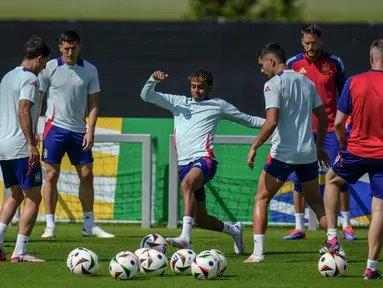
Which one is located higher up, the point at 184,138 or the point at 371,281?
the point at 184,138

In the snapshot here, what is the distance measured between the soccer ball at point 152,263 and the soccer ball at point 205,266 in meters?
0.30

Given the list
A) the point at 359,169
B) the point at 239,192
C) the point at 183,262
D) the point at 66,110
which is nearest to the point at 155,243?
the point at 183,262

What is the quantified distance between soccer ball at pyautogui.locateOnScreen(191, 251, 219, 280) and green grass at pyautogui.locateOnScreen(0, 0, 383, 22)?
25177 millimetres

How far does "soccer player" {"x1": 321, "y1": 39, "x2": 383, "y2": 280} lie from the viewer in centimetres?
871

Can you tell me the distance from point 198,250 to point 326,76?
2.42 meters

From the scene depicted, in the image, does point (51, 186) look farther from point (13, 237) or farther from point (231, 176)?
point (231, 176)

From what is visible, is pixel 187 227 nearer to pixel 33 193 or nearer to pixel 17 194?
pixel 33 193

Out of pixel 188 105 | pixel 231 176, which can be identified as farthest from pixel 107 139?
pixel 188 105

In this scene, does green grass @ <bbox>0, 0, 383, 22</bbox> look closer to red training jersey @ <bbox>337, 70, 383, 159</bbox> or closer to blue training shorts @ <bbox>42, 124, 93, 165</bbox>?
blue training shorts @ <bbox>42, 124, 93, 165</bbox>

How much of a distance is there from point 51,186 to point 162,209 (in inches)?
86.6

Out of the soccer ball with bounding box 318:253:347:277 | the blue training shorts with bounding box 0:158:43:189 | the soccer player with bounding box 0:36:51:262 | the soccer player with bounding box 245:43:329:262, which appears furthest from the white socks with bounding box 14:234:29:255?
the soccer ball with bounding box 318:253:347:277

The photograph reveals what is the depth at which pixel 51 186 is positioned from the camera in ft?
40.2

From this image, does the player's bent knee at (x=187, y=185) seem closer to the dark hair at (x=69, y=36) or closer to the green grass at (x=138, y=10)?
the dark hair at (x=69, y=36)

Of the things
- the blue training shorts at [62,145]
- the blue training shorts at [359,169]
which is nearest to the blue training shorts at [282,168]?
the blue training shorts at [359,169]
